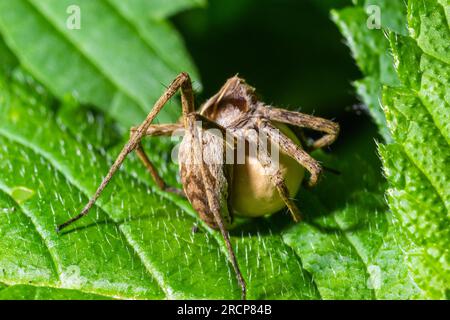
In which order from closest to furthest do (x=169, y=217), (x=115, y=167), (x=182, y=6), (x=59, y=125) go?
(x=115, y=167) < (x=169, y=217) < (x=59, y=125) < (x=182, y=6)

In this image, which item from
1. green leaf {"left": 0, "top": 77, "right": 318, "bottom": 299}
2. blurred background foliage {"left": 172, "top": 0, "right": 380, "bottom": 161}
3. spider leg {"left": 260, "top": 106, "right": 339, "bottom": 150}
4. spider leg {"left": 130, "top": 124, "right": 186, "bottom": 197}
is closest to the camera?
green leaf {"left": 0, "top": 77, "right": 318, "bottom": 299}

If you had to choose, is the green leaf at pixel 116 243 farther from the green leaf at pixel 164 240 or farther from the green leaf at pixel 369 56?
the green leaf at pixel 369 56

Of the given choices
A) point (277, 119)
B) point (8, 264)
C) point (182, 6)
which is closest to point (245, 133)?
point (277, 119)

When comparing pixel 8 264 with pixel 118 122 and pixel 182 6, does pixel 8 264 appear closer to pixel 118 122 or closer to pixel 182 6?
pixel 118 122

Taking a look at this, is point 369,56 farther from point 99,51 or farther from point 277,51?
point 99,51

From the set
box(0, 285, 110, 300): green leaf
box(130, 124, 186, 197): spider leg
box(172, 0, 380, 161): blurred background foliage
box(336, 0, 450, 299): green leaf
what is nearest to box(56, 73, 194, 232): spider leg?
box(130, 124, 186, 197): spider leg

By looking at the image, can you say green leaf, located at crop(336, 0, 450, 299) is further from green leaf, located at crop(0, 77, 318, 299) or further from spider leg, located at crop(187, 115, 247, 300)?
spider leg, located at crop(187, 115, 247, 300)

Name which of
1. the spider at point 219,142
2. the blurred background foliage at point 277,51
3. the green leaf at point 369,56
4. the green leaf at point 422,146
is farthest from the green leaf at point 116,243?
the blurred background foliage at point 277,51
